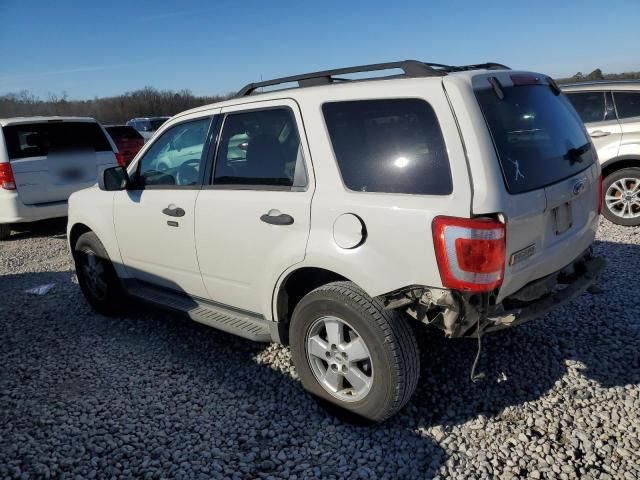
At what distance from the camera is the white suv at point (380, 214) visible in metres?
2.31

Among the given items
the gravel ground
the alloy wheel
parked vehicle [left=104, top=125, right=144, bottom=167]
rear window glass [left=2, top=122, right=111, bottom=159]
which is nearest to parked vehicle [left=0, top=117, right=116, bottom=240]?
rear window glass [left=2, top=122, right=111, bottom=159]

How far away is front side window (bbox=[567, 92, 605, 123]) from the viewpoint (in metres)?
6.64

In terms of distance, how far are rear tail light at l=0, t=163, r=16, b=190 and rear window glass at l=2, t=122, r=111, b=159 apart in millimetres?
162

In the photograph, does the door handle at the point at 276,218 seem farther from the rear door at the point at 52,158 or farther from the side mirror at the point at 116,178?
the rear door at the point at 52,158

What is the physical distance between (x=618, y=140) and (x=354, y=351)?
5.61 m

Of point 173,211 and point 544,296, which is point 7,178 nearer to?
point 173,211

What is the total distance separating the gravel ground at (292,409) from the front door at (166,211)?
2.11ft

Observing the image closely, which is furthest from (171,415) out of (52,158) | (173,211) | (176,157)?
(52,158)

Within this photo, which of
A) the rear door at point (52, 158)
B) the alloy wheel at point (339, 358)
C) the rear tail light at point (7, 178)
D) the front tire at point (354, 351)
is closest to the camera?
the front tire at point (354, 351)

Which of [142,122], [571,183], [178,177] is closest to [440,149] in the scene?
[571,183]

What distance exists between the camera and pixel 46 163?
7.18 m

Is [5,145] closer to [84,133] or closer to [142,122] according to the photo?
[84,133]

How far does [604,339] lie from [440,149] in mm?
2278

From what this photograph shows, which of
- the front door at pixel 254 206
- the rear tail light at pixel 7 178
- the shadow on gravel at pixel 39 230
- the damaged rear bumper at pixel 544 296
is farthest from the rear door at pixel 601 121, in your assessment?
the shadow on gravel at pixel 39 230
